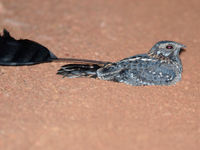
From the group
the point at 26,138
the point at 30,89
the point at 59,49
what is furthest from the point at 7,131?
the point at 59,49

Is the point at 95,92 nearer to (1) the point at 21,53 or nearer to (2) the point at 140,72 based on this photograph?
(2) the point at 140,72

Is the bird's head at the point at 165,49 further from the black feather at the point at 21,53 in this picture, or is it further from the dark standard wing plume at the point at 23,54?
the black feather at the point at 21,53

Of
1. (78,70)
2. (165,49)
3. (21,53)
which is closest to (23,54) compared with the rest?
(21,53)

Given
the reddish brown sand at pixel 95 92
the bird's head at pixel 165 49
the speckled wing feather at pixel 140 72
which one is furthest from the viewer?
the bird's head at pixel 165 49

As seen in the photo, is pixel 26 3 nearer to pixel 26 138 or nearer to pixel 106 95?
pixel 106 95

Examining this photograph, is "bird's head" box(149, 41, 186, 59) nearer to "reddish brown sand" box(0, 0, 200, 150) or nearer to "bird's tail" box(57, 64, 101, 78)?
"reddish brown sand" box(0, 0, 200, 150)

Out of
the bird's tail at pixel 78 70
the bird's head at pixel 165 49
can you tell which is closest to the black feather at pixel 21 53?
the bird's tail at pixel 78 70

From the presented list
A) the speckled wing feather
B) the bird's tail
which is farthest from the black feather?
the speckled wing feather

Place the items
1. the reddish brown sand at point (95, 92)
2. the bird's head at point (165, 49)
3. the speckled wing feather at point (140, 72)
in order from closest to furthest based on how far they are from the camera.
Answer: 1. the reddish brown sand at point (95, 92)
2. the speckled wing feather at point (140, 72)
3. the bird's head at point (165, 49)
